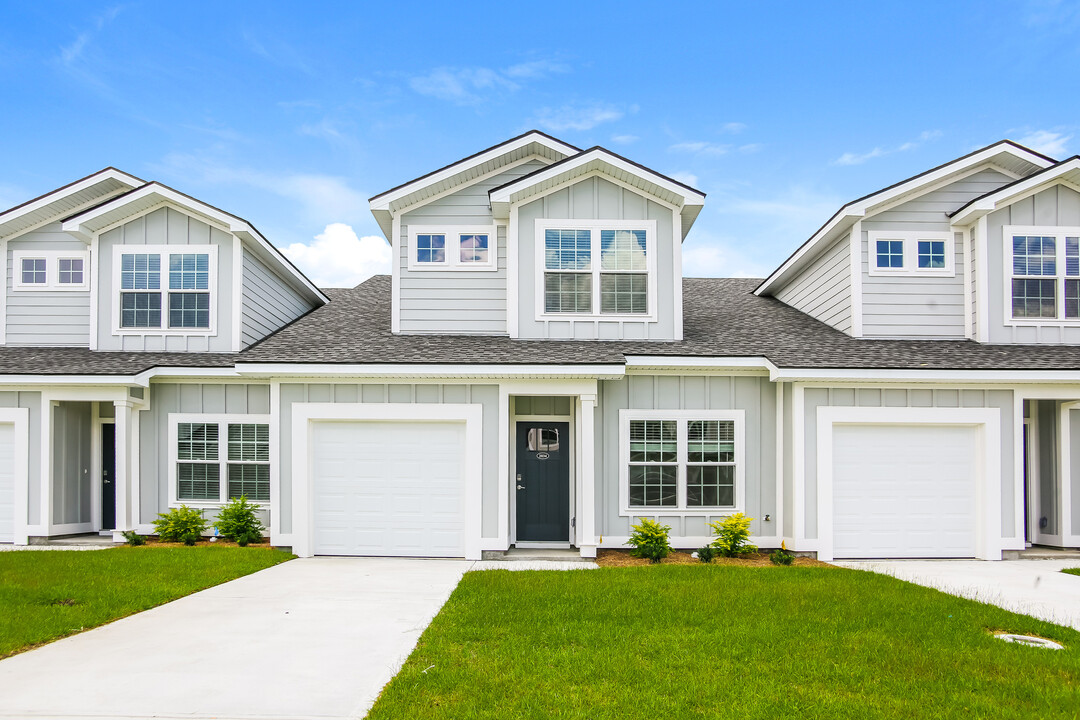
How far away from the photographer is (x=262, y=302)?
13414 millimetres

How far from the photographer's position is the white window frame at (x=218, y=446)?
38.8 feet

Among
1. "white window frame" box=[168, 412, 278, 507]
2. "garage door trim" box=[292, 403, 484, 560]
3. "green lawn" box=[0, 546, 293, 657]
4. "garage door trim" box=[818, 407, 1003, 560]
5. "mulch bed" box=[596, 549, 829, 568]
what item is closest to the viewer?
"green lawn" box=[0, 546, 293, 657]

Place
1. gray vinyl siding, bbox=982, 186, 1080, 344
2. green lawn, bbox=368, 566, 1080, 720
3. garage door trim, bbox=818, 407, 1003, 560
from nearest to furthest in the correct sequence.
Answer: green lawn, bbox=368, 566, 1080, 720
garage door trim, bbox=818, 407, 1003, 560
gray vinyl siding, bbox=982, 186, 1080, 344

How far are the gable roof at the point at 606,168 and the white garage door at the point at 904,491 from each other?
175 inches

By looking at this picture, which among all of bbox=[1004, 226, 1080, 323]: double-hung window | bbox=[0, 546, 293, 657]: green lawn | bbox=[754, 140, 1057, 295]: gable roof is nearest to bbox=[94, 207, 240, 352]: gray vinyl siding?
bbox=[0, 546, 293, 657]: green lawn

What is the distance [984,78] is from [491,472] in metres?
16.6

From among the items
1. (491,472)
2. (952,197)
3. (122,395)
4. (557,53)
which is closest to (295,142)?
(557,53)

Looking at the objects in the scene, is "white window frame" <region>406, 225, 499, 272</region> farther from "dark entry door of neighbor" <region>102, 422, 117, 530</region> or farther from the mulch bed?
"dark entry door of neighbor" <region>102, 422, 117, 530</region>

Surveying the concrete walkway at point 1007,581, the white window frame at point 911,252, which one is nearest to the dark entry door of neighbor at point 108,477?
the concrete walkway at point 1007,581

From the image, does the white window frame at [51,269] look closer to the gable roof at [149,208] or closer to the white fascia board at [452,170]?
the gable roof at [149,208]

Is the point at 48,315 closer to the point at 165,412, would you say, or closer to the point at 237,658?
the point at 165,412

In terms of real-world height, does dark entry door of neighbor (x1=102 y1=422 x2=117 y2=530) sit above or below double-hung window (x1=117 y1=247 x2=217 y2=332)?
below

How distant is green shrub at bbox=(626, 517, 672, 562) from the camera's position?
403 inches

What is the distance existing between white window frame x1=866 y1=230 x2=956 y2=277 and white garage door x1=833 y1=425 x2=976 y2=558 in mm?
2812
